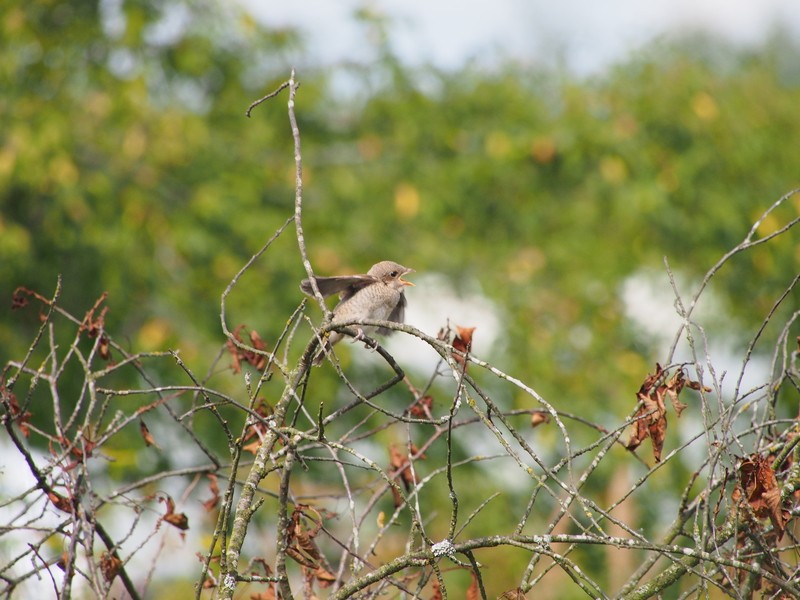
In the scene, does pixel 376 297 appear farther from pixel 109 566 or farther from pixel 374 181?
pixel 374 181

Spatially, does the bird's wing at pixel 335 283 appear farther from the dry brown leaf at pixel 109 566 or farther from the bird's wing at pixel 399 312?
the dry brown leaf at pixel 109 566

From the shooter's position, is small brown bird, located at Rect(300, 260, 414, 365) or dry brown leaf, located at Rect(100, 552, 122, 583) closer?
dry brown leaf, located at Rect(100, 552, 122, 583)

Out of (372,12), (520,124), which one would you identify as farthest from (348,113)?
(520,124)

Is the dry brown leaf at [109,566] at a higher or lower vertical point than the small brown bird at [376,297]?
lower

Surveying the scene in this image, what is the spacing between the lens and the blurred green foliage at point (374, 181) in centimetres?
914

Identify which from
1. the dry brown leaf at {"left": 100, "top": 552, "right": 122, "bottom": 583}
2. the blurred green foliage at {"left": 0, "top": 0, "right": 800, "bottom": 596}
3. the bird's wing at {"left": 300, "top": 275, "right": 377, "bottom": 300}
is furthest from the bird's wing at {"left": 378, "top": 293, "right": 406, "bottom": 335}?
the blurred green foliage at {"left": 0, "top": 0, "right": 800, "bottom": 596}

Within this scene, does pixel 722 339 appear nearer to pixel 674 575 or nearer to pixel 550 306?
pixel 550 306

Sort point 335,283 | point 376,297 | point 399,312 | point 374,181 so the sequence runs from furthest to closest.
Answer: point 374,181, point 399,312, point 376,297, point 335,283

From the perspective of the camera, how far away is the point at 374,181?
10617mm

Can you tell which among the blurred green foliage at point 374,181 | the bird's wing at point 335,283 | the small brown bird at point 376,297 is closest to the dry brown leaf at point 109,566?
the bird's wing at point 335,283

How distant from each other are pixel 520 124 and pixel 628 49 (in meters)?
1.45

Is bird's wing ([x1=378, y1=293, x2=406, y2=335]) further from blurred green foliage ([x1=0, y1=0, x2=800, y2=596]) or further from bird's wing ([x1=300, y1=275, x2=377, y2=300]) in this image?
blurred green foliage ([x1=0, y1=0, x2=800, y2=596])

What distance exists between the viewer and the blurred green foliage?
30.0 ft

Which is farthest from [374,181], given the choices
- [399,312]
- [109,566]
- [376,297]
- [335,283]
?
[109,566]
